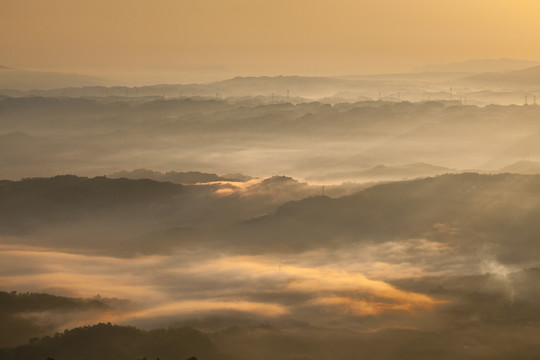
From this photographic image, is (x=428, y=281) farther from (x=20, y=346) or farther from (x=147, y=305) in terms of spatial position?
(x=20, y=346)

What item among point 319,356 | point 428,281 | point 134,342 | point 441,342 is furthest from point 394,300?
point 134,342

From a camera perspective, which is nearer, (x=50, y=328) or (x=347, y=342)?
(x=347, y=342)

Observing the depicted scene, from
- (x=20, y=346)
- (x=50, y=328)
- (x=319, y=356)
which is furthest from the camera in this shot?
(x=50, y=328)

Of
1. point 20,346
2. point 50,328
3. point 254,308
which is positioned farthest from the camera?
point 254,308

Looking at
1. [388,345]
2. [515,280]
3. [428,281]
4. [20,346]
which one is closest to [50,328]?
[20,346]

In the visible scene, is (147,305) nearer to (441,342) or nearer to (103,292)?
(103,292)

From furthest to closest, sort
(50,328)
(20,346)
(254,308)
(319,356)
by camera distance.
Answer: (254,308), (50,328), (20,346), (319,356)
